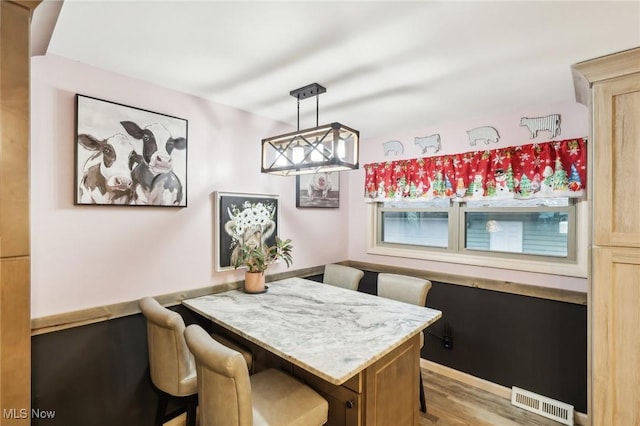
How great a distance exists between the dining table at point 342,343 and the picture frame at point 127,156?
84 cm

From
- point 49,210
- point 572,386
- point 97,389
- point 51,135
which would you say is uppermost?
point 51,135

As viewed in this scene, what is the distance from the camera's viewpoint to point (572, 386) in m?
2.27

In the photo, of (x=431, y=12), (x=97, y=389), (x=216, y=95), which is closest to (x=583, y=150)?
(x=431, y=12)

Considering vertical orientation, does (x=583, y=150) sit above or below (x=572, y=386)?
above

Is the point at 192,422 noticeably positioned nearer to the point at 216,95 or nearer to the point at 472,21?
the point at 216,95

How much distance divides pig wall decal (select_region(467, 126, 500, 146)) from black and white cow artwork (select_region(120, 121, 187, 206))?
2.44m

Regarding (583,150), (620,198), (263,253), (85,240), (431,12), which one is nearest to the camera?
(431,12)

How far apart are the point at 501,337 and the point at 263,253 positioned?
2141 mm

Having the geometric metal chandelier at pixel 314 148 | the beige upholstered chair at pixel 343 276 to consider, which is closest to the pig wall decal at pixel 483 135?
the geometric metal chandelier at pixel 314 148

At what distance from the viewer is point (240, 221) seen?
257 cm

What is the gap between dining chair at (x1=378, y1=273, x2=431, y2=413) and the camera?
242 centimetres

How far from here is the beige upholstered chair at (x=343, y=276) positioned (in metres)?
2.89

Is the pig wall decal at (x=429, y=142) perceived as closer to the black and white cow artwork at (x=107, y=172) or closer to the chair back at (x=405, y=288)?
the chair back at (x=405, y=288)

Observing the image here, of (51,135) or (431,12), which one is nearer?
(431,12)
